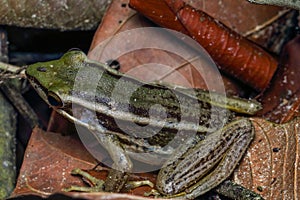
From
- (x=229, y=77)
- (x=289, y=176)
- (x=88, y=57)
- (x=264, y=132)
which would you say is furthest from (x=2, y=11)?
(x=289, y=176)

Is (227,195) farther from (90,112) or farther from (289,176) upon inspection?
(90,112)

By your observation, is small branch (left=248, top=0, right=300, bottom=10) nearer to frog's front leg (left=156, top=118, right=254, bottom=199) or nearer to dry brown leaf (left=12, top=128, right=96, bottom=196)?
frog's front leg (left=156, top=118, right=254, bottom=199)

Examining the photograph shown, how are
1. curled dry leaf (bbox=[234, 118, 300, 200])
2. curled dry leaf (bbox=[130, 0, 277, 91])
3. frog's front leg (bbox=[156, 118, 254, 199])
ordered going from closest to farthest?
curled dry leaf (bbox=[234, 118, 300, 200]) → frog's front leg (bbox=[156, 118, 254, 199]) → curled dry leaf (bbox=[130, 0, 277, 91])

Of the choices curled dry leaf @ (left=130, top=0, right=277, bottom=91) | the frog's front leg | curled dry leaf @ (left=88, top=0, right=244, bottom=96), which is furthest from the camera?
curled dry leaf @ (left=88, top=0, right=244, bottom=96)

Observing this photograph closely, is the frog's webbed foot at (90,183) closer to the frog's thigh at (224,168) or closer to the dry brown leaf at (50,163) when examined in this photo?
the dry brown leaf at (50,163)

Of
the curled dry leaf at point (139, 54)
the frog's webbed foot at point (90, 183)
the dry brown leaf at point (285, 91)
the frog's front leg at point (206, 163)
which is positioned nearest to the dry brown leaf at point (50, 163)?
the frog's webbed foot at point (90, 183)

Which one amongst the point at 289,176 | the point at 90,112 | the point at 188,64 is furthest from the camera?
the point at 188,64

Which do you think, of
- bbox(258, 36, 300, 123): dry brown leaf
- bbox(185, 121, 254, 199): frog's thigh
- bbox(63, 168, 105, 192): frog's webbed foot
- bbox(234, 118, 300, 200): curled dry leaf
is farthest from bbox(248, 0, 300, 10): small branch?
bbox(63, 168, 105, 192): frog's webbed foot
